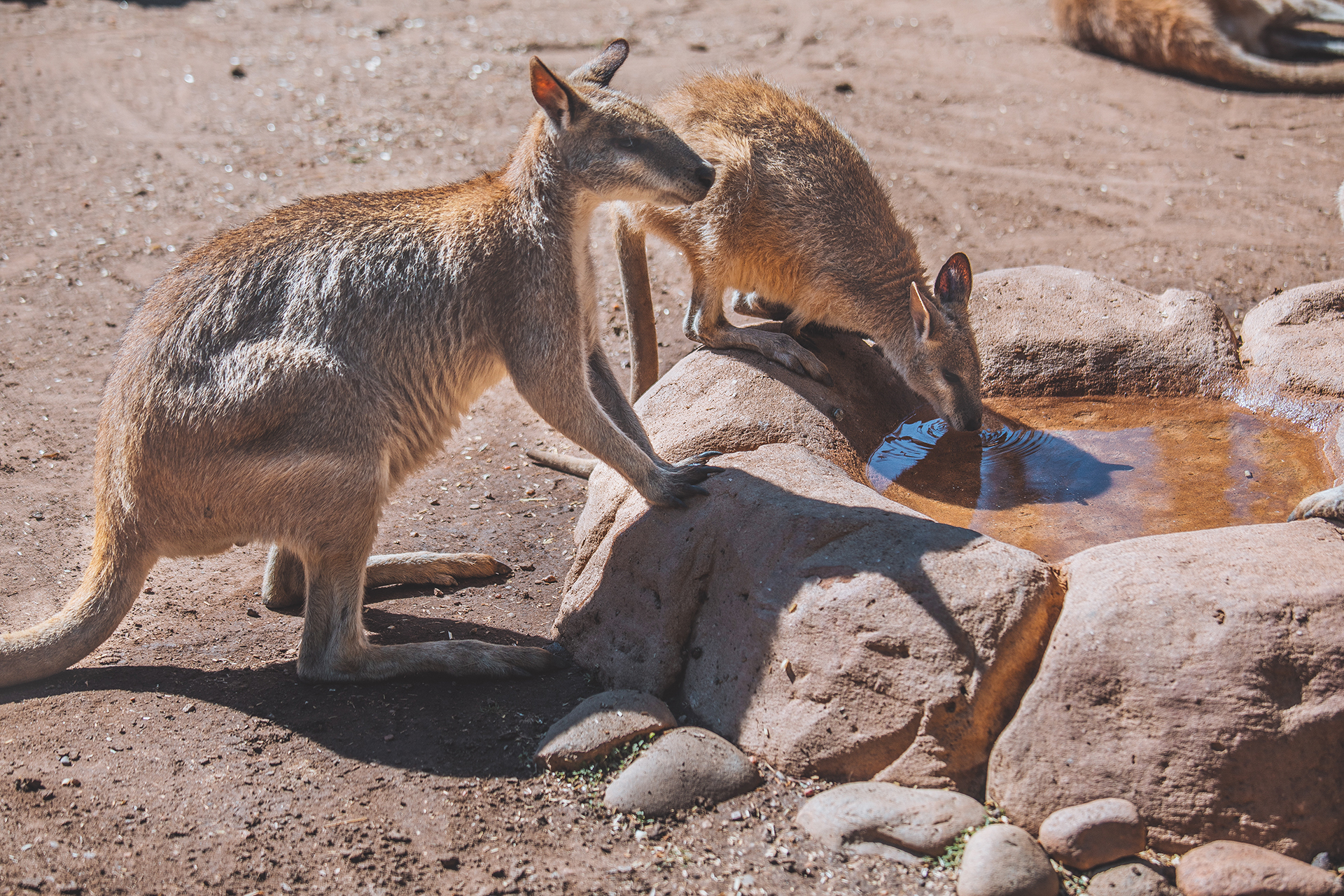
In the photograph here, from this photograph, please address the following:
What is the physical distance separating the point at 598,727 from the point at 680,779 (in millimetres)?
361

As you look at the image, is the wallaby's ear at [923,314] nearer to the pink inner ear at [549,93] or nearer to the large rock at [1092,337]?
the large rock at [1092,337]

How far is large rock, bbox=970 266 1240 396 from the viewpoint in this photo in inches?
204

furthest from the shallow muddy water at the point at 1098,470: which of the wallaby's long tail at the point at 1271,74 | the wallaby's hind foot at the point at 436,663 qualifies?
the wallaby's long tail at the point at 1271,74

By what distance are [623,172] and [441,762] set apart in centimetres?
233

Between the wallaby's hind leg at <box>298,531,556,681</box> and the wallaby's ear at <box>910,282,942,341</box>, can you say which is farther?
the wallaby's ear at <box>910,282,942,341</box>

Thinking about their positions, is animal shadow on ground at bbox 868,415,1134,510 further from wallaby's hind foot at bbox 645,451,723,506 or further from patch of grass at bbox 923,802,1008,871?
patch of grass at bbox 923,802,1008,871

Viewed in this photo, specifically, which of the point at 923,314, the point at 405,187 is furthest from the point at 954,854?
the point at 405,187

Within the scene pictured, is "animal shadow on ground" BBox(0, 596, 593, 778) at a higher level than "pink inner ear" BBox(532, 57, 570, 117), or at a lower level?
lower

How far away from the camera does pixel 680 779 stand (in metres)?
3.44

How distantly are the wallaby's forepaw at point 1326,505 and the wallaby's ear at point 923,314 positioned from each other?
202 cm

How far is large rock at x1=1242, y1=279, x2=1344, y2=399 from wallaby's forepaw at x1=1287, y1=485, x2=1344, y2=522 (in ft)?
4.86

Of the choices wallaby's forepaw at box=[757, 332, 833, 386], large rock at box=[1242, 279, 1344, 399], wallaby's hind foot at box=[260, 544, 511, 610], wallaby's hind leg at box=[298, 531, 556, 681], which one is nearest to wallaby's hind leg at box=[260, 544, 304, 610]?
wallaby's hind foot at box=[260, 544, 511, 610]

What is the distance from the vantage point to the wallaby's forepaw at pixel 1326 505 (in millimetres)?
3383

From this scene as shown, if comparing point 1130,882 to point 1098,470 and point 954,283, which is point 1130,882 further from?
point 954,283
